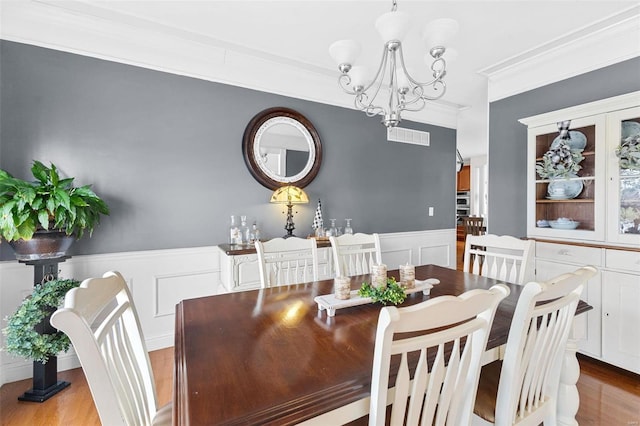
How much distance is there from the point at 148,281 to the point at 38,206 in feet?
3.32

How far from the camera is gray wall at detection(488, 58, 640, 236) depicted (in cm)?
261

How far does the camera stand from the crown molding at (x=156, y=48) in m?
2.15

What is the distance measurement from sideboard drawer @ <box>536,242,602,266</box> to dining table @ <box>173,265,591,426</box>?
1.26m

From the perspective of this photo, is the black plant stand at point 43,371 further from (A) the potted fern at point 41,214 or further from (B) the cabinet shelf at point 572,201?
(B) the cabinet shelf at point 572,201

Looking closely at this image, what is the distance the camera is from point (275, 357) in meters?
0.98

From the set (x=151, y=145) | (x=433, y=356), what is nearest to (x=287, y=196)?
(x=151, y=145)

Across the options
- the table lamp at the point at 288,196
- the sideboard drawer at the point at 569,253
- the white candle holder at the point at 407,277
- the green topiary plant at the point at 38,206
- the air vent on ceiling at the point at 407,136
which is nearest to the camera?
the white candle holder at the point at 407,277

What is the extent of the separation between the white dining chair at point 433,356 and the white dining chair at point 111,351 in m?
0.70

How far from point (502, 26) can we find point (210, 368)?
10.1 ft

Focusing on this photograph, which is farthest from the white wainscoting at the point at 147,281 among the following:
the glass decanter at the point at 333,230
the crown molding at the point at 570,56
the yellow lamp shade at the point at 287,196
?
Result: the crown molding at the point at 570,56

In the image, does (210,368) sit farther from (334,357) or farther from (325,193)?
(325,193)

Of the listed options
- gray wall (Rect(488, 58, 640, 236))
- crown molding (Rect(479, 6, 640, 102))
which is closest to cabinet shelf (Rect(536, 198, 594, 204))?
gray wall (Rect(488, 58, 640, 236))

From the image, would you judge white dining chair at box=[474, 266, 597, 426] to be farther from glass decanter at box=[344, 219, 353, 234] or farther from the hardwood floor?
glass decanter at box=[344, 219, 353, 234]

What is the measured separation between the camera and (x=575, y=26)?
2.43 metres
